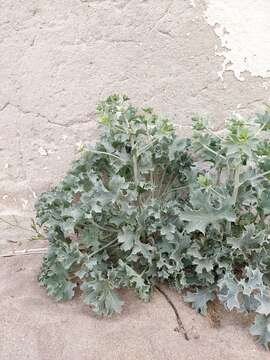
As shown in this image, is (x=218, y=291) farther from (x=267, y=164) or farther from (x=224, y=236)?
(x=267, y=164)

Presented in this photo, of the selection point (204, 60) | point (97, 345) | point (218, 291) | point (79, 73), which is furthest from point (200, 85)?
point (97, 345)

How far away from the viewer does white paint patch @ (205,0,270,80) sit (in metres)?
2.68

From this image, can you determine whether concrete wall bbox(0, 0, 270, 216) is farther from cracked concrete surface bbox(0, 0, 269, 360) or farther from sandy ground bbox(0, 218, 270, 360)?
sandy ground bbox(0, 218, 270, 360)

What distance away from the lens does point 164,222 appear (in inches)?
93.5

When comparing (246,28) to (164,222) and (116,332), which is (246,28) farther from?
(116,332)

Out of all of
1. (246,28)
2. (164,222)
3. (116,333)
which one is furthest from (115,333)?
(246,28)

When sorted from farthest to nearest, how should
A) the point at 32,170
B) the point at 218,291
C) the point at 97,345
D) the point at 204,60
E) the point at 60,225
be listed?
the point at 32,170 < the point at 204,60 < the point at 60,225 < the point at 218,291 < the point at 97,345

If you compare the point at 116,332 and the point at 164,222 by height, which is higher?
the point at 164,222

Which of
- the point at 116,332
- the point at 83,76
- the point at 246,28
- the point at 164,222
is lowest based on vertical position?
the point at 116,332

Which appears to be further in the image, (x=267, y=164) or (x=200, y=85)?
(x=200, y=85)

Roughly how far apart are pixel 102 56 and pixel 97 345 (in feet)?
4.90

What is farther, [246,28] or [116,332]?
[246,28]

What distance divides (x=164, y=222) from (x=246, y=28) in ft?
3.55

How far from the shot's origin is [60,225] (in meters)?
2.46
